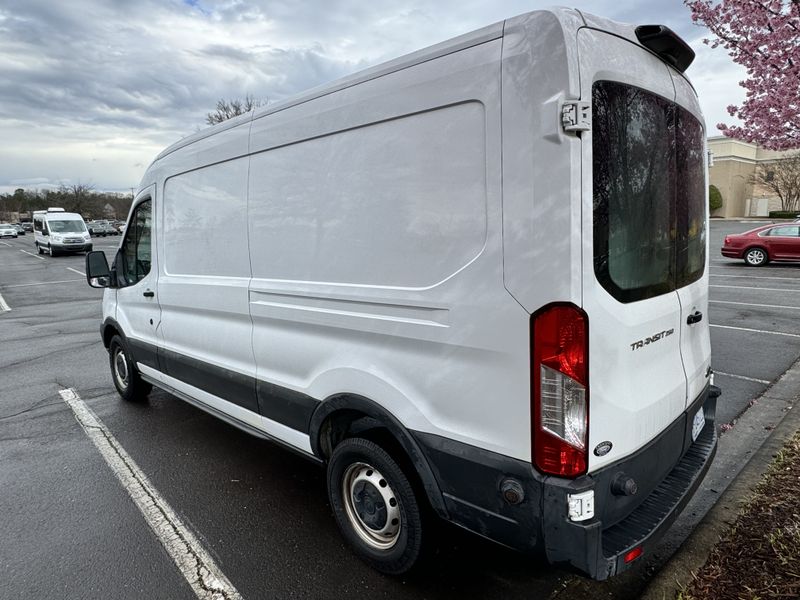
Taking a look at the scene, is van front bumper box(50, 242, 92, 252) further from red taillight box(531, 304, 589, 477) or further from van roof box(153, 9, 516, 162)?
red taillight box(531, 304, 589, 477)

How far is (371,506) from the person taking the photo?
2758 millimetres

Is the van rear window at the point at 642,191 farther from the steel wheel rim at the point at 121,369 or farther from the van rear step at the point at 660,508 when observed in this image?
the steel wheel rim at the point at 121,369

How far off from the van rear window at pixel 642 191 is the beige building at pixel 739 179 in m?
54.2

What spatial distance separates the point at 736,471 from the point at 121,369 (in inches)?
226

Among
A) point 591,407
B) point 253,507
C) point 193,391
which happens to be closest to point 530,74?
point 591,407

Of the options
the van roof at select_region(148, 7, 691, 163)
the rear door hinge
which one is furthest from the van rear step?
the van roof at select_region(148, 7, 691, 163)

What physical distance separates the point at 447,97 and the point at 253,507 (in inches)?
110

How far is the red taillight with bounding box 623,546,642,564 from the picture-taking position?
6.75 ft

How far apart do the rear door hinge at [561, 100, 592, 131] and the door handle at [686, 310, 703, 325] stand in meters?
1.33

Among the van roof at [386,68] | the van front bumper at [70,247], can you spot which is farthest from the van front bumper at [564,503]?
the van front bumper at [70,247]

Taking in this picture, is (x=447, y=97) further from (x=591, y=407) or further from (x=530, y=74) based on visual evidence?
(x=591, y=407)

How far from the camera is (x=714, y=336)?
7715mm

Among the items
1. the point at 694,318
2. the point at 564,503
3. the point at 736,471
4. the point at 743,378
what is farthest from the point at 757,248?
the point at 564,503

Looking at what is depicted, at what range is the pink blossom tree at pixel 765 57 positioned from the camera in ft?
16.7
